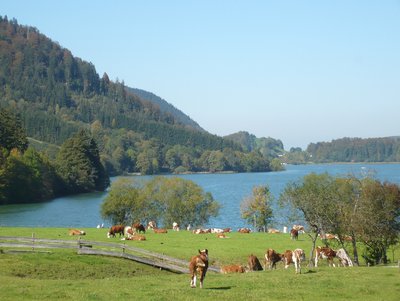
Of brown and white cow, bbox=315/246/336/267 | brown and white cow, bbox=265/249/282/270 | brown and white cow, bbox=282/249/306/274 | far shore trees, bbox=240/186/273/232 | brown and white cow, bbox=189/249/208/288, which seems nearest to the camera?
brown and white cow, bbox=189/249/208/288

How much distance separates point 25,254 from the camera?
105 ft

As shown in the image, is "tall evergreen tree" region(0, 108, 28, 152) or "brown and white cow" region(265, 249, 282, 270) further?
"tall evergreen tree" region(0, 108, 28, 152)

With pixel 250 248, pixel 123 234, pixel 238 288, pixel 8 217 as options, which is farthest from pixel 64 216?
pixel 238 288

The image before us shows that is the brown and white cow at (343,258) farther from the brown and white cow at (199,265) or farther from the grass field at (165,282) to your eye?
the brown and white cow at (199,265)

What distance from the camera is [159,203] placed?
72.4m

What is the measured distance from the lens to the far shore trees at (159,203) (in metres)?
67.4

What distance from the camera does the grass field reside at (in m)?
20.4

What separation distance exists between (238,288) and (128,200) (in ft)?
151

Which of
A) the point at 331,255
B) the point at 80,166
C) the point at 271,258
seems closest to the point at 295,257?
the point at 271,258

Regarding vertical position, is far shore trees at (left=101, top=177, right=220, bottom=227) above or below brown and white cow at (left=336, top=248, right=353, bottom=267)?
above

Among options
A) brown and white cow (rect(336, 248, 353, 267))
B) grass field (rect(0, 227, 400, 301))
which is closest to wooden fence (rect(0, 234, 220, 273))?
grass field (rect(0, 227, 400, 301))

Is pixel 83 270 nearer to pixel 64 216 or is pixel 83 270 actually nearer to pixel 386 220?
pixel 386 220

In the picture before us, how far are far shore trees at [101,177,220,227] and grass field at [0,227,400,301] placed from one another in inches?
1203

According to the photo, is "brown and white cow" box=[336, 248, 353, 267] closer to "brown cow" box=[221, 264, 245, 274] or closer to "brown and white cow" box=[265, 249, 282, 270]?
"brown and white cow" box=[265, 249, 282, 270]
